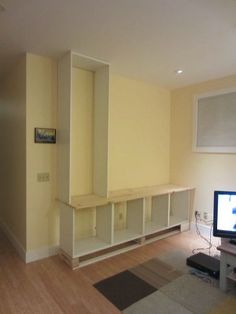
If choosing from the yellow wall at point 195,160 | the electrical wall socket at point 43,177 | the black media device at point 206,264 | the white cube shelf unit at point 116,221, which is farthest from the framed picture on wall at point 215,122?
the electrical wall socket at point 43,177

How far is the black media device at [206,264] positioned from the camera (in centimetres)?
243

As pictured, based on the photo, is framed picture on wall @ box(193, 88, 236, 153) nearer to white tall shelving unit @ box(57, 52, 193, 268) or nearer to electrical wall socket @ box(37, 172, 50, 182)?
white tall shelving unit @ box(57, 52, 193, 268)

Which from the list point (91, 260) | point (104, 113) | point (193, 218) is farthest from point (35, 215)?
point (193, 218)

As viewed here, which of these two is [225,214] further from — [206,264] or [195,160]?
[195,160]

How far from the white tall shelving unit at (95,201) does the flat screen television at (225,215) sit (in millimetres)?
Result: 1098

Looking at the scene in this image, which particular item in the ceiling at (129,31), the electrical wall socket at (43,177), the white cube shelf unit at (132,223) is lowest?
the white cube shelf unit at (132,223)

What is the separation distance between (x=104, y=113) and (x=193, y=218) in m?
2.42

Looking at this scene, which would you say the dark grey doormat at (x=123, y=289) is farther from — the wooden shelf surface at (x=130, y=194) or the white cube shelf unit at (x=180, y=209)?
the white cube shelf unit at (x=180, y=209)

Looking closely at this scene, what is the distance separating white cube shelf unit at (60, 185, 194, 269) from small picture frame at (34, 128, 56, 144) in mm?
821

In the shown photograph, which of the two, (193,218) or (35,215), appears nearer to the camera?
(35,215)

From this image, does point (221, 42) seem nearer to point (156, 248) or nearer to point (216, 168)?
point (216, 168)

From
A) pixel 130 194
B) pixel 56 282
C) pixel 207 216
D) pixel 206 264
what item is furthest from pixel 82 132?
pixel 207 216

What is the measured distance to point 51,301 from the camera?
6.72 feet

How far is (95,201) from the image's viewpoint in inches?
110
